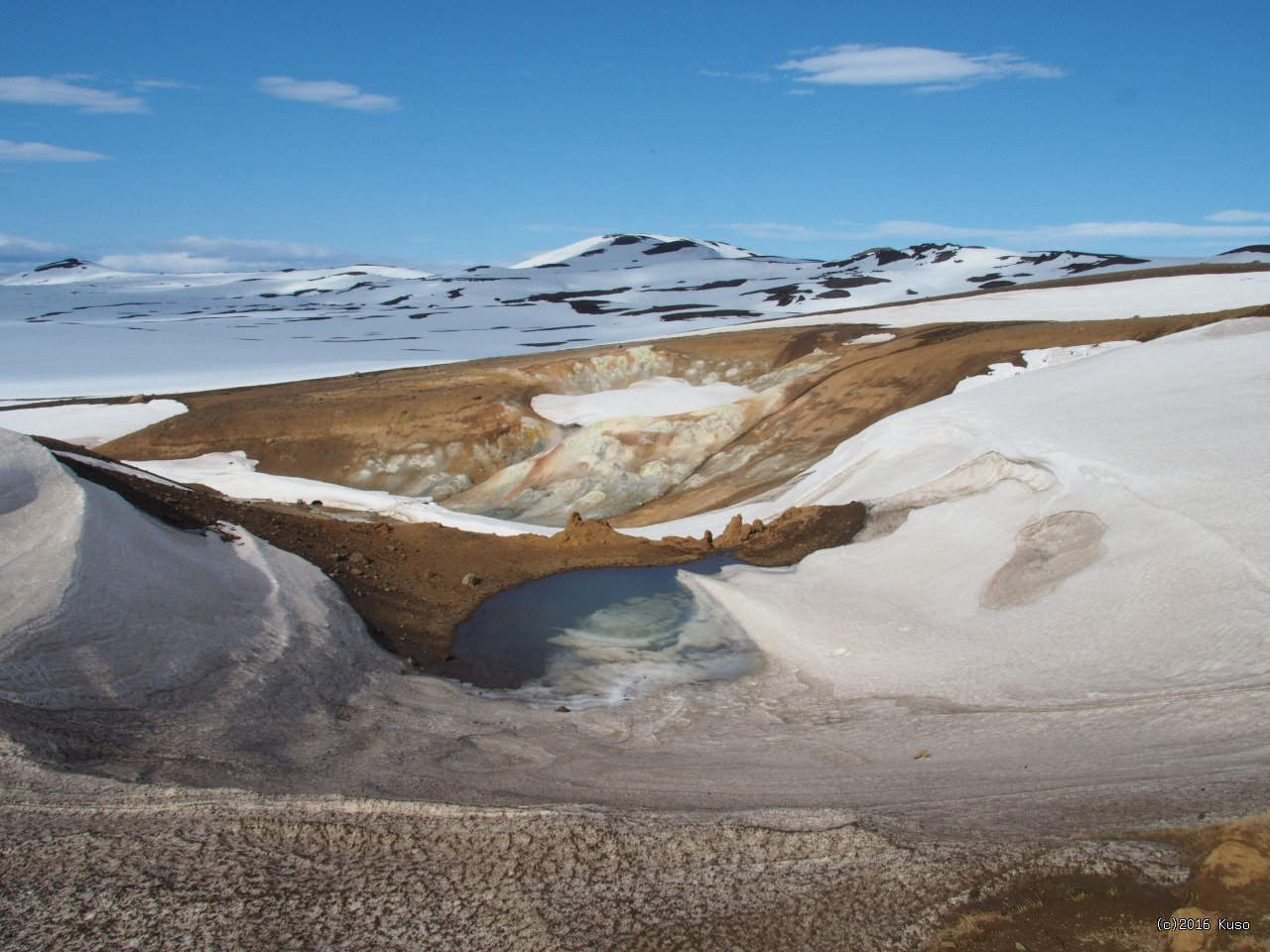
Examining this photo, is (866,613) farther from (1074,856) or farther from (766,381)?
(766,381)

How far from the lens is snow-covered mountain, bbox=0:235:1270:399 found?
64812mm

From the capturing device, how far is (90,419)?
1599 inches

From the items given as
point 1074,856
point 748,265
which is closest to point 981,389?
point 1074,856

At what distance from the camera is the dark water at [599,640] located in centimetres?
1132

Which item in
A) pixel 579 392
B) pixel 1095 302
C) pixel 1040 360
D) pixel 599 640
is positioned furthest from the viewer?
pixel 1095 302

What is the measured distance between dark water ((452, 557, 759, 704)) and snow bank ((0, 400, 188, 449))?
30.9 metres

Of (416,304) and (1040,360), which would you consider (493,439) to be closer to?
(1040,360)

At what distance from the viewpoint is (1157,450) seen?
43.2 ft

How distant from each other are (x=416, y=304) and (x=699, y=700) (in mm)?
114325

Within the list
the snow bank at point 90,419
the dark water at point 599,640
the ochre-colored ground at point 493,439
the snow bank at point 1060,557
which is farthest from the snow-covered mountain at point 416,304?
the snow bank at point 1060,557

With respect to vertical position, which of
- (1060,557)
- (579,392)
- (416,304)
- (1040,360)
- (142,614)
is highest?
(416,304)

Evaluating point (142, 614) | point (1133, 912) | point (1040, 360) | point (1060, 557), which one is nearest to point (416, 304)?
point (1040, 360)

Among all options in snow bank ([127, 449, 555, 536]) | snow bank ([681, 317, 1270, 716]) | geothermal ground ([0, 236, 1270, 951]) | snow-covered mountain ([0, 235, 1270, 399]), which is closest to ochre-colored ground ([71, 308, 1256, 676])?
geothermal ground ([0, 236, 1270, 951])

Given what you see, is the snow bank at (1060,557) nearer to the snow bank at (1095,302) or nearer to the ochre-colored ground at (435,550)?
the ochre-colored ground at (435,550)
